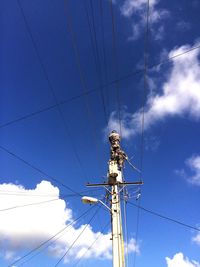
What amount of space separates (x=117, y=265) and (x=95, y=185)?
441 centimetres

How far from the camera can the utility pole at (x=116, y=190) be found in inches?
551

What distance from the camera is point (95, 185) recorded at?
55.9 ft

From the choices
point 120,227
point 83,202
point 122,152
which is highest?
point 122,152

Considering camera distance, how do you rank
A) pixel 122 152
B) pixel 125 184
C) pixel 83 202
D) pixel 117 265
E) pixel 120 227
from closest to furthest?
pixel 117 265 < pixel 120 227 < pixel 83 202 < pixel 125 184 < pixel 122 152

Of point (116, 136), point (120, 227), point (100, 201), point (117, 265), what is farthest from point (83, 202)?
point (116, 136)

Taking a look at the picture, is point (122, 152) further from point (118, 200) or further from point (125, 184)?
point (118, 200)

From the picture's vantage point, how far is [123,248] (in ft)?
46.6

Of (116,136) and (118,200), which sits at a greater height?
(116,136)

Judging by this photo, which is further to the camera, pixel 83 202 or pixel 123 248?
pixel 83 202

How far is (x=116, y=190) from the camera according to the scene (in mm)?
16312

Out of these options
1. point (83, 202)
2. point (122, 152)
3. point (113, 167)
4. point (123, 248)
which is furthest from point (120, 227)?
point (122, 152)

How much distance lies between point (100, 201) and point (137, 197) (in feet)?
7.78

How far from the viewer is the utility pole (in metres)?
14.0

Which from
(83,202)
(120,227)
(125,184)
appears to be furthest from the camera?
(125,184)
